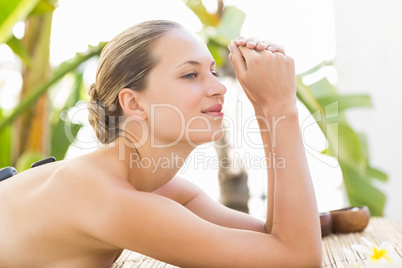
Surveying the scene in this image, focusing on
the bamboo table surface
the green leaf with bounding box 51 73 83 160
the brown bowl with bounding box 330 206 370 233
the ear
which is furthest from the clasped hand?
the green leaf with bounding box 51 73 83 160

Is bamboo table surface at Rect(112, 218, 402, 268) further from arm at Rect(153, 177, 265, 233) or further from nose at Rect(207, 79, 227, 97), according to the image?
nose at Rect(207, 79, 227, 97)

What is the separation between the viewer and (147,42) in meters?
0.92

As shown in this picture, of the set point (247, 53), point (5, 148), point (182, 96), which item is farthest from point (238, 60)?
point (5, 148)

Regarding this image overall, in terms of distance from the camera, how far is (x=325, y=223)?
3.76ft

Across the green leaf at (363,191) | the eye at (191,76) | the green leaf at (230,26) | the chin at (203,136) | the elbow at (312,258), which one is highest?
the green leaf at (230,26)

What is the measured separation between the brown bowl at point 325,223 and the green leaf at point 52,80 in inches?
40.6

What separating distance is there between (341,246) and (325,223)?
12cm

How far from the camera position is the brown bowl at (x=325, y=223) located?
1139 millimetres

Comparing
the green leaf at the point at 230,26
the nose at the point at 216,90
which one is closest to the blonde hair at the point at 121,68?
the nose at the point at 216,90

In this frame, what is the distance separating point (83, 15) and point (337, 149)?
1.89 m

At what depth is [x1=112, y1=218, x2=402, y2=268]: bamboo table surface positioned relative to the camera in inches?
34.9

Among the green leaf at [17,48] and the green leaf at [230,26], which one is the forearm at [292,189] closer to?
the green leaf at [230,26]

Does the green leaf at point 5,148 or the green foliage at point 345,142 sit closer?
the green foliage at point 345,142

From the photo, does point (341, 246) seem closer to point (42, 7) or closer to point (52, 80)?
point (52, 80)
